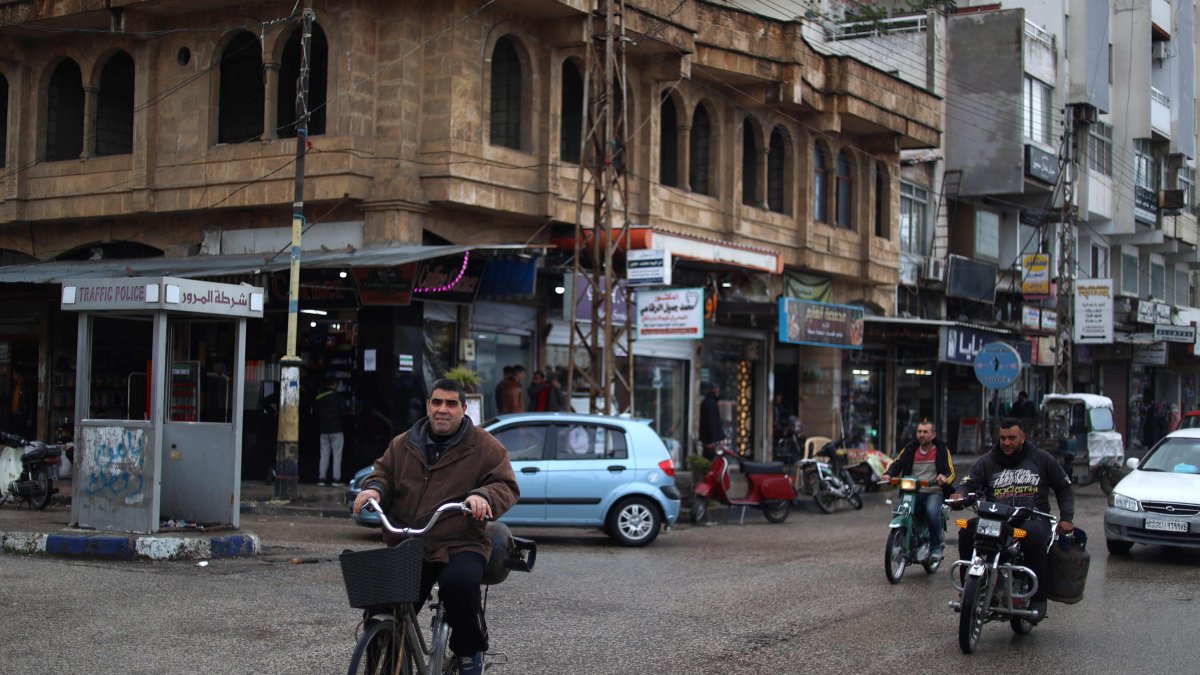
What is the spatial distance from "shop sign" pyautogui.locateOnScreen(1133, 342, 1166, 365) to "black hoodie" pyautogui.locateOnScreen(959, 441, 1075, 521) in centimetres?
3705

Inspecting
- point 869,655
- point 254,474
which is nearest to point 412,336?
point 254,474

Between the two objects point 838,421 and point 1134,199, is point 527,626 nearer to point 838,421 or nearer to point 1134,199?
point 838,421

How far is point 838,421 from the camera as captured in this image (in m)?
31.8

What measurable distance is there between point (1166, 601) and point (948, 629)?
2809 millimetres

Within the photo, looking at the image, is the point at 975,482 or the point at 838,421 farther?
the point at 838,421

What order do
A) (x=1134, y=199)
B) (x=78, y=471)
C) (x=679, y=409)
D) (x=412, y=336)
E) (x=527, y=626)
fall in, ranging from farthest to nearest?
1. (x=1134, y=199)
2. (x=679, y=409)
3. (x=412, y=336)
4. (x=78, y=471)
5. (x=527, y=626)

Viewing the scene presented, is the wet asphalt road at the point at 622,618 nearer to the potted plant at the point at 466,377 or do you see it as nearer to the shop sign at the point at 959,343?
the potted plant at the point at 466,377

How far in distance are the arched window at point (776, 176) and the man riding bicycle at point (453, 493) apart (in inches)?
924

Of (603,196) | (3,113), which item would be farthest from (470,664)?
(3,113)

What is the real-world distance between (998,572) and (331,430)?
545 inches

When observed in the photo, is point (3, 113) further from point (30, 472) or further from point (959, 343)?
point (959, 343)

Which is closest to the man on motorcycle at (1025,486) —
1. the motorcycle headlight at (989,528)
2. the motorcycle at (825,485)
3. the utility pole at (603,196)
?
the motorcycle headlight at (989,528)

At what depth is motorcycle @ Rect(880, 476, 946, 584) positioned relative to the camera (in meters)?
12.3

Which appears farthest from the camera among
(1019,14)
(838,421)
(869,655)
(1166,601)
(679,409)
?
(1019,14)
